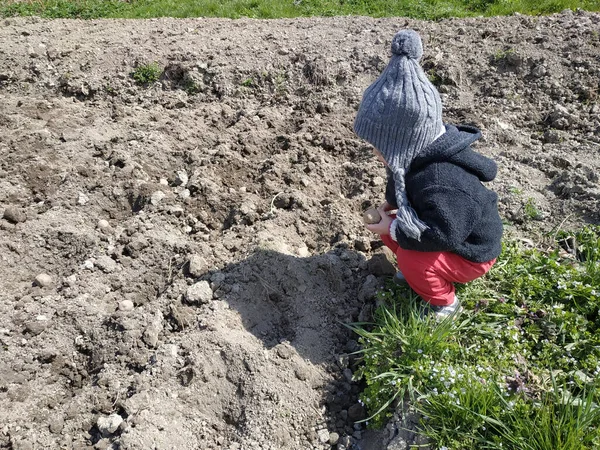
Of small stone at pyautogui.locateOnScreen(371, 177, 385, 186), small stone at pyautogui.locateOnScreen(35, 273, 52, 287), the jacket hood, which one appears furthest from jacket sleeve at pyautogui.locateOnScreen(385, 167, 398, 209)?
small stone at pyautogui.locateOnScreen(35, 273, 52, 287)

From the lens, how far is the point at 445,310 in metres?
2.96

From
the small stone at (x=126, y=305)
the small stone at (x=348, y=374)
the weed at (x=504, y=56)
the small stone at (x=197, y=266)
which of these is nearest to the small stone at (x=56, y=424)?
the small stone at (x=126, y=305)

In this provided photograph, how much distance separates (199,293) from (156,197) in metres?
1.05

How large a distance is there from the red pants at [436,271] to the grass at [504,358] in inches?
5.4

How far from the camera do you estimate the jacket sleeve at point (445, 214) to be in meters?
2.52

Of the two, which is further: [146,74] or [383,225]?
[146,74]

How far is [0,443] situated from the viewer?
8.68ft

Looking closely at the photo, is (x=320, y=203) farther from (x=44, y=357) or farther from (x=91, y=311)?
(x=44, y=357)

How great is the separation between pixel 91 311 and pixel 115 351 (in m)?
0.34

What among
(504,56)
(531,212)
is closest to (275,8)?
(504,56)

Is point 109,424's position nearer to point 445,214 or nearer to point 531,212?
point 445,214

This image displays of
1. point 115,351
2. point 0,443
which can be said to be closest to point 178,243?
point 115,351

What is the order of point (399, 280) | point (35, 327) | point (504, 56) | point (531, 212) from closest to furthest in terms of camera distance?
point (35, 327) < point (399, 280) < point (531, 212) < point (504, 56)

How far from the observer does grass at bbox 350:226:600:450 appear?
235cm
